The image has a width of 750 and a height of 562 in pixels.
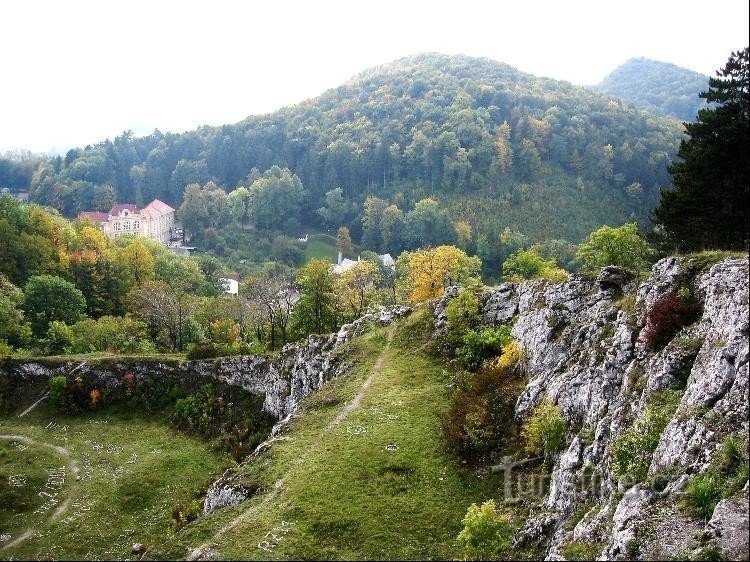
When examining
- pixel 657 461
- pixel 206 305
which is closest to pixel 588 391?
pixel 657 461

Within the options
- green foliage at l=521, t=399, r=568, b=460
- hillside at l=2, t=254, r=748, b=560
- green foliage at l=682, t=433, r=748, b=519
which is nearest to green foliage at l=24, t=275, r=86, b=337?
hillside at l=2, t=254, r=748, b=560

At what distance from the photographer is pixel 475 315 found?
39.6m

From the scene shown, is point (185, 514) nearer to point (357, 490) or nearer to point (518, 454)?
point (357, 490)

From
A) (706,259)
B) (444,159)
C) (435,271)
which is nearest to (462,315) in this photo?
(435,271)

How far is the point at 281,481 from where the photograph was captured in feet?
85.6

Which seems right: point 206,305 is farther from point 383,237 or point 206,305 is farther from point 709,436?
point 383,237

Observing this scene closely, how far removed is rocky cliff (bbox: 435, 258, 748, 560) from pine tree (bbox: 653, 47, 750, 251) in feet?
17.4

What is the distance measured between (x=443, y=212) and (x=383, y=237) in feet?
50.5

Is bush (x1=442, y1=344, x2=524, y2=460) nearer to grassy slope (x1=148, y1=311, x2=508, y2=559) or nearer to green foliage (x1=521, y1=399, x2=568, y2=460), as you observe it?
grassy slope (x1=148, y1=311, x2=508, y2=559)

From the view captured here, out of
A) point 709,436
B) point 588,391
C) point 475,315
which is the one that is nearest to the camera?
point 709,436

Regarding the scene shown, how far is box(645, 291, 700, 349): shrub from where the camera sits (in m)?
21.9

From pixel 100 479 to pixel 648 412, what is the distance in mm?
32629

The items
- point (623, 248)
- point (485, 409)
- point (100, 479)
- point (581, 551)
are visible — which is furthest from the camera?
point (623, 248)

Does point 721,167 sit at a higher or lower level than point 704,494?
higher
